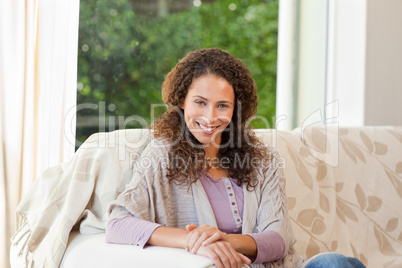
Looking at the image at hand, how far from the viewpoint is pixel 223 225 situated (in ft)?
5.21

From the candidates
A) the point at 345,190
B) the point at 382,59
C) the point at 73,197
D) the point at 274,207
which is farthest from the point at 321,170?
the point at 382,59

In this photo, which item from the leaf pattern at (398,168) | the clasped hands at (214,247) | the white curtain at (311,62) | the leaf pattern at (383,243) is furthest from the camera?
the white curtain at (311,62)

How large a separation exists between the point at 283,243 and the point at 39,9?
1372 mm

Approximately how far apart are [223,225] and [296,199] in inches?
21.0

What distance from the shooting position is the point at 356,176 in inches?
84.5

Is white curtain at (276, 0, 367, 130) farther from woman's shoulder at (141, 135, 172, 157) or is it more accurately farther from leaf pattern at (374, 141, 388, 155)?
woman's shoulder at (141, 135, 172, 157)

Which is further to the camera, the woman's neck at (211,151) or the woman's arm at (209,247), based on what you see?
the woman's neck at (211,151)

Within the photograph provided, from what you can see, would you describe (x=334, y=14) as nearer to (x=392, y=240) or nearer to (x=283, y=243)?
(x=392, y=240)

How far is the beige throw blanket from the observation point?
5.35ft

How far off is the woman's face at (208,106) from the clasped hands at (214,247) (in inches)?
13.8

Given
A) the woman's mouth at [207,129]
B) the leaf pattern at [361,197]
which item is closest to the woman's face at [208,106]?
the woman's mouth at [207,129]

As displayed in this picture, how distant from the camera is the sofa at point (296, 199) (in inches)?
62.5

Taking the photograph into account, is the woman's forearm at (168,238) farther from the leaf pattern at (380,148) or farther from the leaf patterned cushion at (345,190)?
the leaf pattern at (380,148)

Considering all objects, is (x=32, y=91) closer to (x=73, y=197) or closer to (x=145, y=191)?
(x=73, y=197)
